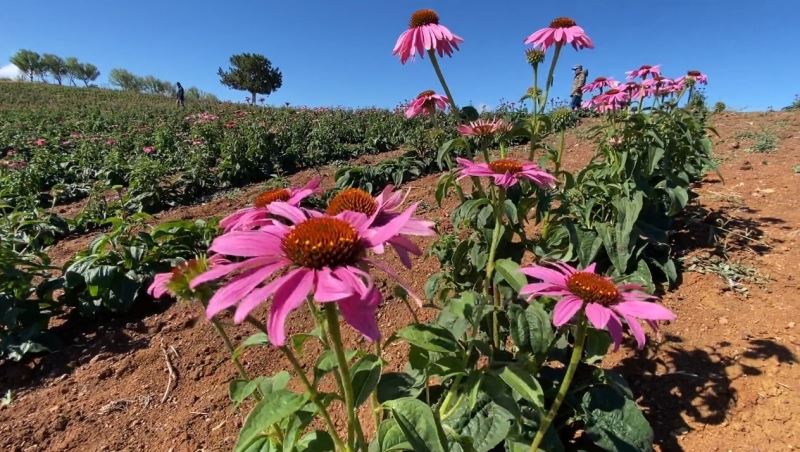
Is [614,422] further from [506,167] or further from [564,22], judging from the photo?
[564,22]

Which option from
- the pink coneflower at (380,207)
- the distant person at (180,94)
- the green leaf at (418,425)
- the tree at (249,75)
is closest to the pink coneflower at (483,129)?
the pink coneflower at (380,207)

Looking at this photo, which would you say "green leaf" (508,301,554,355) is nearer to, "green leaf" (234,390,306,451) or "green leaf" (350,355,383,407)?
"green leaf" (350,355,383,407)

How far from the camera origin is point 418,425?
3.28 ft

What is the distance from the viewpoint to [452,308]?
1347 millimetres

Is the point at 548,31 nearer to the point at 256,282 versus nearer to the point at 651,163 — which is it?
the point at 651,163

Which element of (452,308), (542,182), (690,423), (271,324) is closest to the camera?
(271,324)

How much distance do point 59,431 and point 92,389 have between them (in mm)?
304

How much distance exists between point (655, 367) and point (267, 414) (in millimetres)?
1817

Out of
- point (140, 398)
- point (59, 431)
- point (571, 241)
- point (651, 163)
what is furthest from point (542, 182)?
point (59, 431)

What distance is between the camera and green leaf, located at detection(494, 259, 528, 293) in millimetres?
1327

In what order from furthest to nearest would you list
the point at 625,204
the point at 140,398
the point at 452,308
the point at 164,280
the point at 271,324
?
the point at 625,204 → the point at 140,398 → the point at 452,308 → the point at 164,280 → the point at 271,324

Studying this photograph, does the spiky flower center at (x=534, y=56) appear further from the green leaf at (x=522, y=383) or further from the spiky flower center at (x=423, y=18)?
the green leaf at (x=522, y=383)

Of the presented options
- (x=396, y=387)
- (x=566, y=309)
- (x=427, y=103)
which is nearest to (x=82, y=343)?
(x=396, y=387)

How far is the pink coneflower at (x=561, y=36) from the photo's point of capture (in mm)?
2196
